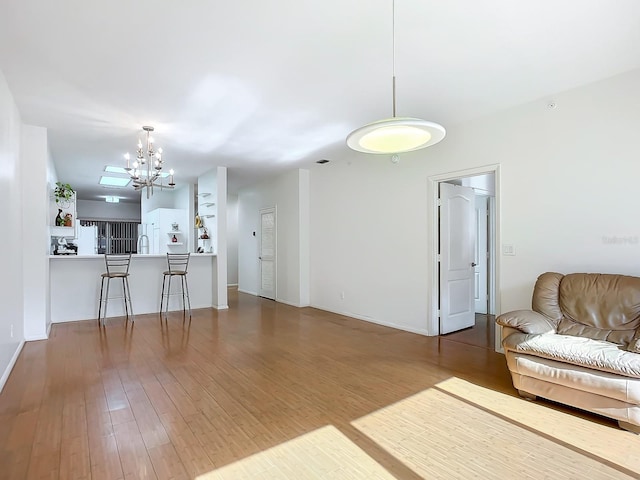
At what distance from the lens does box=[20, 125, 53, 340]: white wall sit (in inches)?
176

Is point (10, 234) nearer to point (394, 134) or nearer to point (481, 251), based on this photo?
point (394, 134)

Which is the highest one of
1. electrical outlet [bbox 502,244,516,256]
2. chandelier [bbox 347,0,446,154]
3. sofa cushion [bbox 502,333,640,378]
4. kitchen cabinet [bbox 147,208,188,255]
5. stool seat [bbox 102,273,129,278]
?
chandelier [bbox 347,0,446,154]

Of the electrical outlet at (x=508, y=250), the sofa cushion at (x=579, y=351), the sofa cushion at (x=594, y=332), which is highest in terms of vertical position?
the electrical outlet at (x=508, y=250)

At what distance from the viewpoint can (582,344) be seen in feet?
8.81

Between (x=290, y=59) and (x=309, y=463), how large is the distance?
2.88 metres

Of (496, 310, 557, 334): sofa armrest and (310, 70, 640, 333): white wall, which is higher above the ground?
(310, 70, 640, 333): white wall

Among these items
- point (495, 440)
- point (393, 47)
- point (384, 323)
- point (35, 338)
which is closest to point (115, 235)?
point (35, 338)

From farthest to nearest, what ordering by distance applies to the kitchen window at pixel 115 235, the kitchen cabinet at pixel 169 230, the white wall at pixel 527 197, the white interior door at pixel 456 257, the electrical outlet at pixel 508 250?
the kitchen window at pixel 115 235, the kitchen cabinet at pixel 169 230, the white interior door at pixel 456 257, the electrical outlet at pixel 508 250, the white wall at pixel 527 197

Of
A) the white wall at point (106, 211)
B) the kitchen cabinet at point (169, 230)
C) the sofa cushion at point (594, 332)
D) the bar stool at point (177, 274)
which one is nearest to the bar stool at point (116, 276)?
the bar stool at point (177, 274)

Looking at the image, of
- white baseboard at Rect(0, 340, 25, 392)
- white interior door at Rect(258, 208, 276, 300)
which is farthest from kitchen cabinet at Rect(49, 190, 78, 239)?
white interior door at Rect(258, 208, 276, 300)

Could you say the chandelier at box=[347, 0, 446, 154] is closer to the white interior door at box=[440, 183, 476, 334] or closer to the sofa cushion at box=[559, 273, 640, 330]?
the sofa cushion at box=[559, 273, 640, 330]

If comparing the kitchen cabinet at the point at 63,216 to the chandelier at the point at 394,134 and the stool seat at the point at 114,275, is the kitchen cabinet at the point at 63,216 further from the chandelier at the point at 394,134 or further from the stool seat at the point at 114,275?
the chandelier at the point at 394,134

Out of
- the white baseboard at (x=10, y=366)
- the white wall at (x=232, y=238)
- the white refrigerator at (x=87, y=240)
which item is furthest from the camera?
the white wall at (x=232, y=238)

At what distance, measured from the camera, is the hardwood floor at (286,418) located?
2.00 metres
